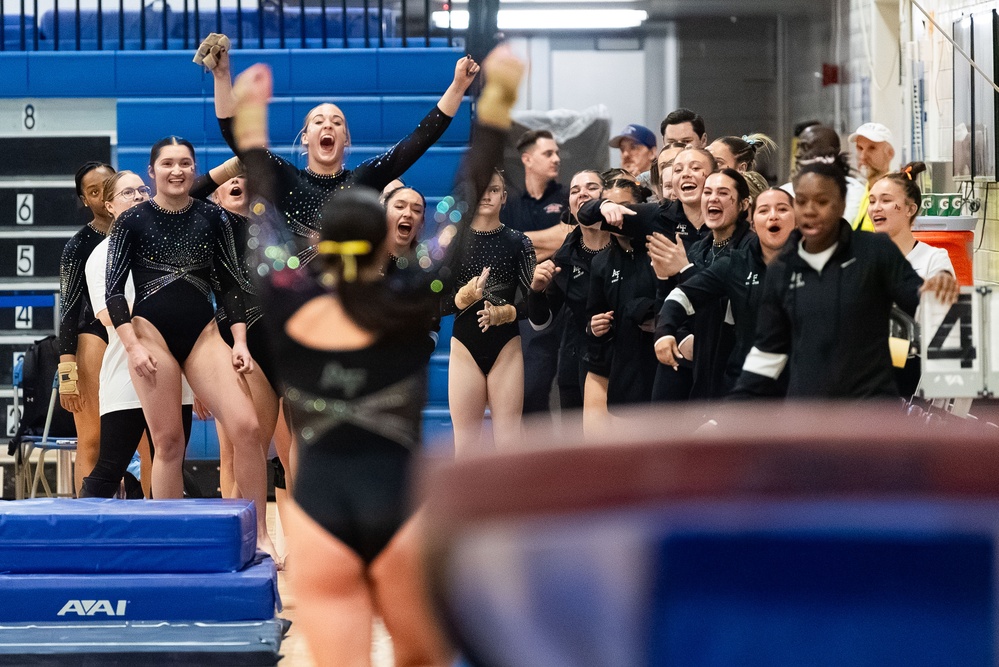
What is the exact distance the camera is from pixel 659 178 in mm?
6102

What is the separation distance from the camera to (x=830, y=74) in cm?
1148

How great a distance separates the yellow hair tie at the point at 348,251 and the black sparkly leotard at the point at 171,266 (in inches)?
105

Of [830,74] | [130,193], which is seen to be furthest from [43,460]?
[830,74]

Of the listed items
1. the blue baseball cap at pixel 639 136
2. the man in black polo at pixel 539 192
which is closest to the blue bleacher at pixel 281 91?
A: the man in black polo at pixel 539 192

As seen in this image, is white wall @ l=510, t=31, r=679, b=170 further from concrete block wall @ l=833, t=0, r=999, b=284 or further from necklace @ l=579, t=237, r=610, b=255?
necklace @ l=579, t=237, r=610, b=255

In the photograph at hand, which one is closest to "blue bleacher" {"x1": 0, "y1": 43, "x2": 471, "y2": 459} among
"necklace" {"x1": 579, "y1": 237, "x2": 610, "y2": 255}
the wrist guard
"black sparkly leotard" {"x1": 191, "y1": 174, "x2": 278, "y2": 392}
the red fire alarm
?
"necklace" {"x1": 579, "y1": 237, "x2": 610, "y2": 255}

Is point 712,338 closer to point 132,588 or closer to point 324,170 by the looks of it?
point 324,170

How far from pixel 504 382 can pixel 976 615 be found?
499 cm

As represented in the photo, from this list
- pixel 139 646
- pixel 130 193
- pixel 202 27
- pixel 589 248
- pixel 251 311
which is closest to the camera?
pixel 139 646

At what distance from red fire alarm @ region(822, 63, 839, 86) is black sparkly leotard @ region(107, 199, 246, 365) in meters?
7.72

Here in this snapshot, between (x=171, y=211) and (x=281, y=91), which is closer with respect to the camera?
(x=171, y=211)

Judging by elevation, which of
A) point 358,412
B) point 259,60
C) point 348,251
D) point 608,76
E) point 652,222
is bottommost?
point 358,412

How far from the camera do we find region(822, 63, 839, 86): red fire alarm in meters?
11.4

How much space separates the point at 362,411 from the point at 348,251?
1.07 ft
